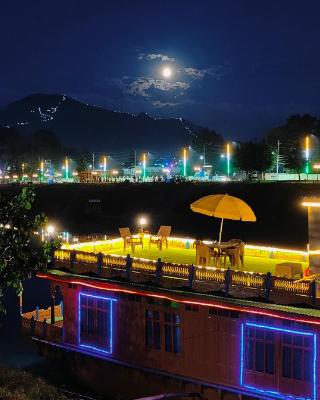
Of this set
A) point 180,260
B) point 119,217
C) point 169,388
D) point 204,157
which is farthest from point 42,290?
point 204,157

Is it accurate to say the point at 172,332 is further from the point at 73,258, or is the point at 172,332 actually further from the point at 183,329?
the point at 73,258

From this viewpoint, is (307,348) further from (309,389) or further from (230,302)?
(230,302)

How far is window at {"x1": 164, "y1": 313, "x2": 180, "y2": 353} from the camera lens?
1504cm

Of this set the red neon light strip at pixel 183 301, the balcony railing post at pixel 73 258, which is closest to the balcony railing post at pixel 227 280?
the red neon light strip at pixel 183 301

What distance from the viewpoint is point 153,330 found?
1548 centimetres

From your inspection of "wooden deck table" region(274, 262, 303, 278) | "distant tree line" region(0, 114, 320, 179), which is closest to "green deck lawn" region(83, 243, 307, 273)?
"wooden deck table" region(274, 262, 303, 278)

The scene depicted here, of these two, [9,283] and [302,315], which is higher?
[9,283]

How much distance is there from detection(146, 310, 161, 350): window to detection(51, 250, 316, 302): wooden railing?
100cm

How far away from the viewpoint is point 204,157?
11425 centimetres

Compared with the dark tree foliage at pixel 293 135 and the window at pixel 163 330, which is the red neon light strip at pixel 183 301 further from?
the dark tree foliage at pixel 293 135

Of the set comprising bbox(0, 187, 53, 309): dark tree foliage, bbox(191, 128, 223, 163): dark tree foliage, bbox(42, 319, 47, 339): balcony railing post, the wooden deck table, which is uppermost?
bbox(191, 128, 223, 163): dark tree foliage

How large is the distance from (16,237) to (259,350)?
6619 millimetres

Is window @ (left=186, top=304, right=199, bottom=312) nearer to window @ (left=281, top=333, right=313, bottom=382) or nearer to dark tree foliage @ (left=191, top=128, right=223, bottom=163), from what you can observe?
window @ (left=281, top=333, right=313, bottom=382)

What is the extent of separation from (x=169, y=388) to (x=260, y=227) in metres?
40.8
